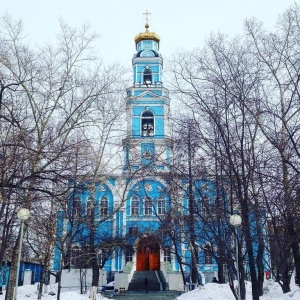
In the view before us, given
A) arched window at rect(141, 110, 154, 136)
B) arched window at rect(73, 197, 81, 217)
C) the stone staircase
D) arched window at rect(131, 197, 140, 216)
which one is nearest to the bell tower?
arched window at rect(141, 110, 154, 136)

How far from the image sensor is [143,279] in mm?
32656

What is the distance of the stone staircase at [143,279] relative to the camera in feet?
101

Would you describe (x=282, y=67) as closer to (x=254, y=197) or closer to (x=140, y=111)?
(x=254, y=197)

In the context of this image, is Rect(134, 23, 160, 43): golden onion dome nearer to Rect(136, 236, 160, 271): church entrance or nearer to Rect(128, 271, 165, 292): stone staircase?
Rect(136, 236, 160, 271): church entrance

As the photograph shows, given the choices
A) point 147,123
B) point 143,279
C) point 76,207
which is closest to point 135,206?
point 143,279

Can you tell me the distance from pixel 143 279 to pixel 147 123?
529 inches

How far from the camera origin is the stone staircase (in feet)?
101

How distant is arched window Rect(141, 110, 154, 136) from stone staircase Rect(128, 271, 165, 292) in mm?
11907

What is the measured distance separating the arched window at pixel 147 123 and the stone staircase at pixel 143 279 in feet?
39.1

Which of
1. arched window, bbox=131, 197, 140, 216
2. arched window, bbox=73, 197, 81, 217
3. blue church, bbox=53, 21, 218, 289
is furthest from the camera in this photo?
arched window, bbox=131, 197, 140, 216

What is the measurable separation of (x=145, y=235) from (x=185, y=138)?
732 inches

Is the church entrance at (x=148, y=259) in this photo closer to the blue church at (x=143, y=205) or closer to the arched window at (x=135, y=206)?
the blue church at (x=143, y=205)

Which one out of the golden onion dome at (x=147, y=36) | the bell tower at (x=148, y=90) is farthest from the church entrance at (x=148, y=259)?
the golden onion dome at (x=147, y=36)

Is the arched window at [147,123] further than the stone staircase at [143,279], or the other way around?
the arched window at [147,123]
